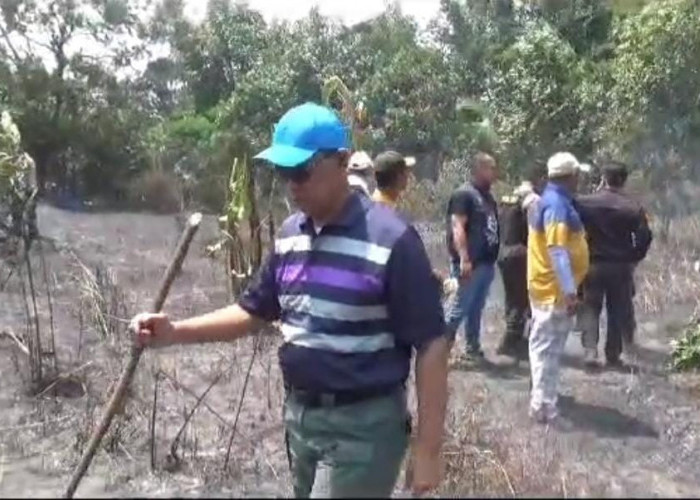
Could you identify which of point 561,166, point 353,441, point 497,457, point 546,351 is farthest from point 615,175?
point 353,441

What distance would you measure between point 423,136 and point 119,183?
552 centimetres

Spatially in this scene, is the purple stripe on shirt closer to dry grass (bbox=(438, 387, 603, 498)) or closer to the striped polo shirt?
the striped polo shirt

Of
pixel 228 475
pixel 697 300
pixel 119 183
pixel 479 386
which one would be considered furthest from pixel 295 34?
pixel 228 475

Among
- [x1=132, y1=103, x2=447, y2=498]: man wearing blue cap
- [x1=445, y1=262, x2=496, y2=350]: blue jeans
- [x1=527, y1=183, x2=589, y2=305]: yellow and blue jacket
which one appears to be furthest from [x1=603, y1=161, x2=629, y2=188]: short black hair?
[x1=132, y1=103, x2=447, y2=498]: man wearing blue cap

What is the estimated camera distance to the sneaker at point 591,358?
9.10m

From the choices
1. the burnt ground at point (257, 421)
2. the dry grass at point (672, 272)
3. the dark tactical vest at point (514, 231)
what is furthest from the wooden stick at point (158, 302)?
the dry grass at point (672, 272)

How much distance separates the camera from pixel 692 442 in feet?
23.8

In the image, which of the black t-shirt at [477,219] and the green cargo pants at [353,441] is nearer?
the green cargo pants at [353,441]

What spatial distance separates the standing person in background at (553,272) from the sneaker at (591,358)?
5.69 ft

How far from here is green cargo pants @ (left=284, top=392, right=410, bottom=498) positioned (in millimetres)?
3389

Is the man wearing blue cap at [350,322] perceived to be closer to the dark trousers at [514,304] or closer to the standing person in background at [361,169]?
the standing person in background at [361,169]

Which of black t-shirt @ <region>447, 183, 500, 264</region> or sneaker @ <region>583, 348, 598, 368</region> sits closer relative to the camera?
black t-shirt @ <region>447, 183, 500, 264</region>

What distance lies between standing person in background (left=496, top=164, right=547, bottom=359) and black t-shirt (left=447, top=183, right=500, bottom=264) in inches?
23.3

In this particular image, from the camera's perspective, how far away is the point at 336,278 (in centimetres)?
334
